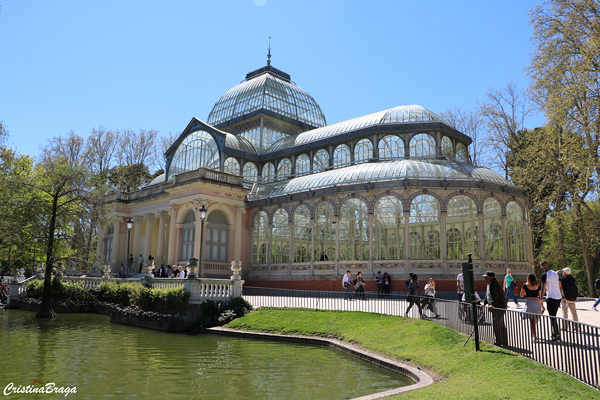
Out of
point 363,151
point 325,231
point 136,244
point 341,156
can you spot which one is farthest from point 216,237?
point 363,151

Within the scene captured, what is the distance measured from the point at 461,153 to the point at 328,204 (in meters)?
10.8

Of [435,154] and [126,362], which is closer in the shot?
[126,362]

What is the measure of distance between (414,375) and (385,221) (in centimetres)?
2102

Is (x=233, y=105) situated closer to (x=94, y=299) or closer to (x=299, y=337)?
(x=94, y=299)

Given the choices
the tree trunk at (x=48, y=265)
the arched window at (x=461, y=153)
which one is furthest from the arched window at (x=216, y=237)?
the arched window at (x=461, y=153)

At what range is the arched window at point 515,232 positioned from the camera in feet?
86.6

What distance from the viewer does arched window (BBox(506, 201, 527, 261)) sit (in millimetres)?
26391

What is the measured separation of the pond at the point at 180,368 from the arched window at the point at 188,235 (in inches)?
568

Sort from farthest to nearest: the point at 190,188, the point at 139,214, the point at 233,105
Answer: the point at 233,105 < the point at 139,214 < the point at 190,188

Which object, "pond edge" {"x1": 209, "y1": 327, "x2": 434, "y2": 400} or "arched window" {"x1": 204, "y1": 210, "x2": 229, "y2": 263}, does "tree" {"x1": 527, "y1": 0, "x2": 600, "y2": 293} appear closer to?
"pond edge" {"x1": 209, "y1": 327, "x2": 434, "y2": 400}

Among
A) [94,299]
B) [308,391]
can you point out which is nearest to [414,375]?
[308,391]

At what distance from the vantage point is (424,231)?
30281mm

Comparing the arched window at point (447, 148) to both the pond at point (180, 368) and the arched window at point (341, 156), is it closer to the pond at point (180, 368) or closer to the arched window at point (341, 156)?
the arched window at point (341, 156)

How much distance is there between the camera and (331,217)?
28141mm
